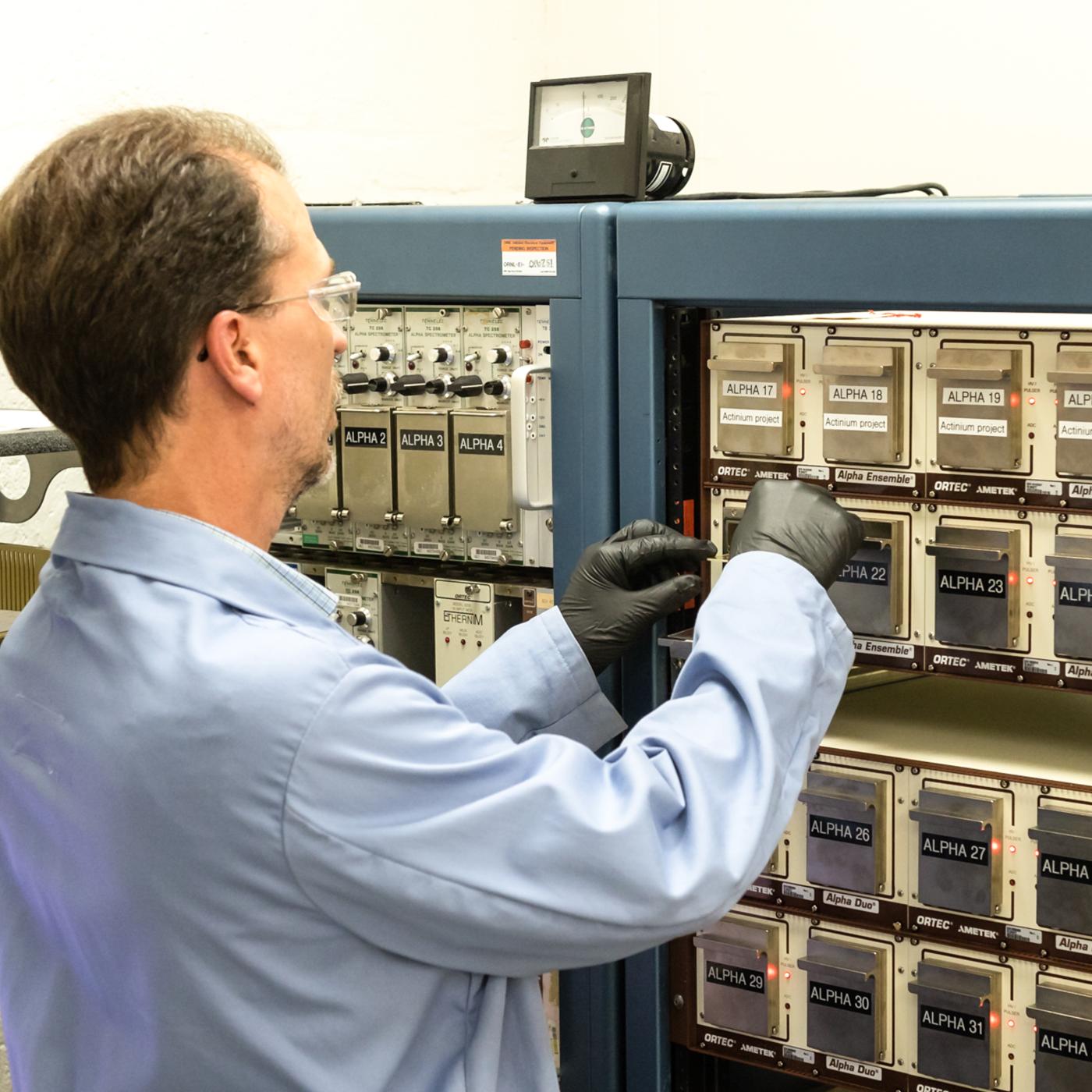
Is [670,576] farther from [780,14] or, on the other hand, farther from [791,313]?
[780,14]

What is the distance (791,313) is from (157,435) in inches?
38.5

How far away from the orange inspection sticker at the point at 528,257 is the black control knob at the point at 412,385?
229mm

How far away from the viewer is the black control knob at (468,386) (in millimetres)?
1945

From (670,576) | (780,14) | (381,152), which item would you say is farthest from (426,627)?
(780,14)

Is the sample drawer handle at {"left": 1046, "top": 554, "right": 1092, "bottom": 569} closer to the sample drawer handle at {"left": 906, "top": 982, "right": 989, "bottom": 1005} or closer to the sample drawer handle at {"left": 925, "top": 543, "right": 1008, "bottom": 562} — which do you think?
the sample drawer handle at {"left": 925, "top": 543, "right": 1008, "bottom": 562}

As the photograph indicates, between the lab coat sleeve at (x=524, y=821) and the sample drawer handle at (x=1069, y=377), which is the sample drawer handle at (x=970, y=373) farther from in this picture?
the lab coat sleeve at (x=524, y=821)

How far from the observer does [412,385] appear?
2.00 m

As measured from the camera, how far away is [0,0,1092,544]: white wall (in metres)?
3.06

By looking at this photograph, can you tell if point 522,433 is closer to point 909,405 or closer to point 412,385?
point 412,385

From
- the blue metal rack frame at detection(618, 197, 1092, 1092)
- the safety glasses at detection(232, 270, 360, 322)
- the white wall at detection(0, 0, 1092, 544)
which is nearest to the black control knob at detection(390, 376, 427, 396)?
the blue metal rack frame at detection(618, 197, 1092, 1092)

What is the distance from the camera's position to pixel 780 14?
147 inches

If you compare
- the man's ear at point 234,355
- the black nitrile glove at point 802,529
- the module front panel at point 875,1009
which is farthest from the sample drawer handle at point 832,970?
the man's ear at point 234,355

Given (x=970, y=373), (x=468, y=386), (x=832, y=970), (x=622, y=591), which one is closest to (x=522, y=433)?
(x=468, y=386)

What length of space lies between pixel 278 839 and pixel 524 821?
190 mm
